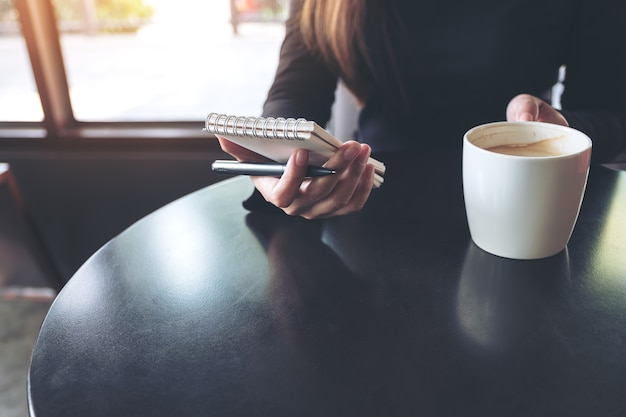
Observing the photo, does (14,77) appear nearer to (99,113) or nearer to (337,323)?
(99,113)

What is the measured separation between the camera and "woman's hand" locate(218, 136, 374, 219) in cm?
48

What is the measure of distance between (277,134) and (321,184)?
10 cm

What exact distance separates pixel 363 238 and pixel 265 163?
0.40 feet

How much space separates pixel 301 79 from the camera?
2.81 ft

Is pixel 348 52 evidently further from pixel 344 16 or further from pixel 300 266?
pixel 300 266

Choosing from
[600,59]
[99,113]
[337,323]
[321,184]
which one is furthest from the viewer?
[99,113]

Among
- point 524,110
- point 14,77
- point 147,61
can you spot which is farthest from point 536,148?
point 14,77

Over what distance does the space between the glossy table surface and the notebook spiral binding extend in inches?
5.0

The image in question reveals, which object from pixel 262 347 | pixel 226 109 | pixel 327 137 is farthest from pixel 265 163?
pixel 226 109

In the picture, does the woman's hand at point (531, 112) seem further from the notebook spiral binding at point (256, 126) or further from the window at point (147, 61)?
the window at point (147, 61)

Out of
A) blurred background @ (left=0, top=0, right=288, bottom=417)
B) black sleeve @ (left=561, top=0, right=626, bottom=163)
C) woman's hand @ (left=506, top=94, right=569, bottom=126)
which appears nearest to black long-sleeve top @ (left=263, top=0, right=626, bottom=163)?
black sleeve @ (left=561, top=0, right=626, bottom=163)

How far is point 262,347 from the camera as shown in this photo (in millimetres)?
387

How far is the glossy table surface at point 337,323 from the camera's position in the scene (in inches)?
13.4

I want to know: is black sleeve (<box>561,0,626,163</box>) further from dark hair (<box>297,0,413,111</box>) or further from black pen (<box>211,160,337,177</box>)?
black pen (<box>211,160,337,177</box>)
